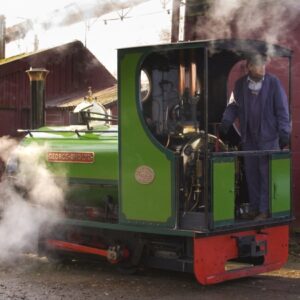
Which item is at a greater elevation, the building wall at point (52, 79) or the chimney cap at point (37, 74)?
the building wall at point (52, 79)

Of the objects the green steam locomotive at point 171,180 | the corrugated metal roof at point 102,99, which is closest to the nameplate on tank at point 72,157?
the green steam locomotive at point 171,180

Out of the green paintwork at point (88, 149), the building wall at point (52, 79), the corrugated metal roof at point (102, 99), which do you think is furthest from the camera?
the building wall at point (52, 79)

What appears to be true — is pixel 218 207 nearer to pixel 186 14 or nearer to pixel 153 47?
pixel 153 47

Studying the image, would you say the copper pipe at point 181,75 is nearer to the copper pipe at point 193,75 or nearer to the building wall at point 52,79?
the copper pipe at point 193,75

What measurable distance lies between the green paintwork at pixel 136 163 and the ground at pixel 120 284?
668 mm

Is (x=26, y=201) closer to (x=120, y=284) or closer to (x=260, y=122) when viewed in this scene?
(x=120, y=284)

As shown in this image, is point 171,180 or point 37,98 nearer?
point 171,180

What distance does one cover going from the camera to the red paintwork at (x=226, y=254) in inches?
214

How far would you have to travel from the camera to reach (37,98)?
322 inches

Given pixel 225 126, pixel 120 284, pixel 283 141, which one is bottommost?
pixel 120 284

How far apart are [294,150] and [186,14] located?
2504 millimetres

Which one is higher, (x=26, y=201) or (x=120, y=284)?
(x=26, y=201)

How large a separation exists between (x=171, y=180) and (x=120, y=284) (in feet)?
4.10

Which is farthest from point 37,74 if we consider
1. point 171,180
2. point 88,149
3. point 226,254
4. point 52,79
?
point 52,79
